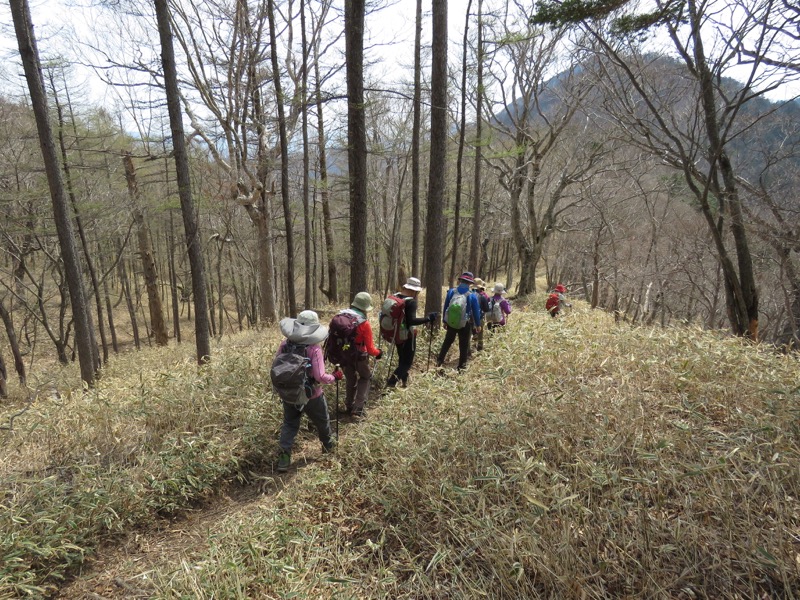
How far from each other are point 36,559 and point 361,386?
3380mm

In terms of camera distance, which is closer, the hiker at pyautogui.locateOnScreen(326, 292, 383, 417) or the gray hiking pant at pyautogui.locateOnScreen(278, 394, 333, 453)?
the gray hiking pant at pyautogui.locateOnScreen(278, 394, 333, 453)

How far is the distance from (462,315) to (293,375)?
3.08 meters

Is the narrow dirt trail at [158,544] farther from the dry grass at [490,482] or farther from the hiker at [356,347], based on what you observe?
the hiker at [356,347]

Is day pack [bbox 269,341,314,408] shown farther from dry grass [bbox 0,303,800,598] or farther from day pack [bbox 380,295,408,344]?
day pack [bbox 380,295,408,344]

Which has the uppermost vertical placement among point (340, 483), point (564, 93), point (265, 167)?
point (564, 93)

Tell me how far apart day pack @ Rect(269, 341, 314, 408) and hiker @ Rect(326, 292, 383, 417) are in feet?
3.06

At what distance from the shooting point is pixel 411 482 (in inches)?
125

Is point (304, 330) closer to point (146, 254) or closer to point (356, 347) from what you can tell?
point (356, 347)

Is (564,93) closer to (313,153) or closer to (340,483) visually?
(313,153)

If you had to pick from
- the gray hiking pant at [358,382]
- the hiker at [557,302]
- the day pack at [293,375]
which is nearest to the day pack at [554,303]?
the hiker at [557,302]

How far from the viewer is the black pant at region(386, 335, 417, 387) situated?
232 inches

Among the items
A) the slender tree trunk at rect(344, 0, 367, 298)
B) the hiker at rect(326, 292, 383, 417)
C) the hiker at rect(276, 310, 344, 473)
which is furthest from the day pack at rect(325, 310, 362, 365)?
the slender tree trunk at rect(344, 0, 367, 298)

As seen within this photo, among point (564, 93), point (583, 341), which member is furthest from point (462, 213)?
point (583, 341)

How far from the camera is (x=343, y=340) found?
5027 mm
